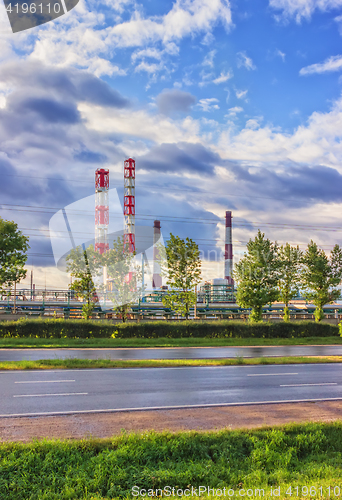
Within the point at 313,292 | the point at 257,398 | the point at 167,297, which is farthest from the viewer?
the point at 313,292

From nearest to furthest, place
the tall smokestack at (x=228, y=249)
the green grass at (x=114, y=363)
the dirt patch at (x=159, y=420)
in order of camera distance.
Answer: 1. the dirt patch at (x=159, y=420)
2. the green grass at (x=114, y=363)
3. the tall smokestack at (x=228, y=249)

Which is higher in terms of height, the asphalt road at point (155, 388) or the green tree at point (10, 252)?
the green tree at point (10, 252)

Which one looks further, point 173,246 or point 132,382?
point 173,246

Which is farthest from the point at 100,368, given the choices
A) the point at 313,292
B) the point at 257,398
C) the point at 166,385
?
the point at 313,292

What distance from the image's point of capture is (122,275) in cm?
3152

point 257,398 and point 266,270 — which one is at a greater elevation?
point 266,270

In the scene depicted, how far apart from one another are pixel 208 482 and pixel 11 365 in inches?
413

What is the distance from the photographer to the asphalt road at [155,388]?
899 centimetres

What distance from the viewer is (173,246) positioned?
96.8 feet

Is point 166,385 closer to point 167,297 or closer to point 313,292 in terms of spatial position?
point 167,297

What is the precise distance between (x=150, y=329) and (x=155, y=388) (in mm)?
14582

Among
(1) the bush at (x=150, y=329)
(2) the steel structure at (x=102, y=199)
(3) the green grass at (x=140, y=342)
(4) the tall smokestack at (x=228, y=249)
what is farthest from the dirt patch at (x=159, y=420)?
(4) the tall smokestack at (x=228, y=249)

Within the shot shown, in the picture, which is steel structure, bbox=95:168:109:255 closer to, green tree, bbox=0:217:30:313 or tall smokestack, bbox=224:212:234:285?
tall smokestack, bbox=224:212:234:285

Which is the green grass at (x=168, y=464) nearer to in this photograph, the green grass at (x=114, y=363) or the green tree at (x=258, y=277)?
the green grass at (x=114, y=363)
